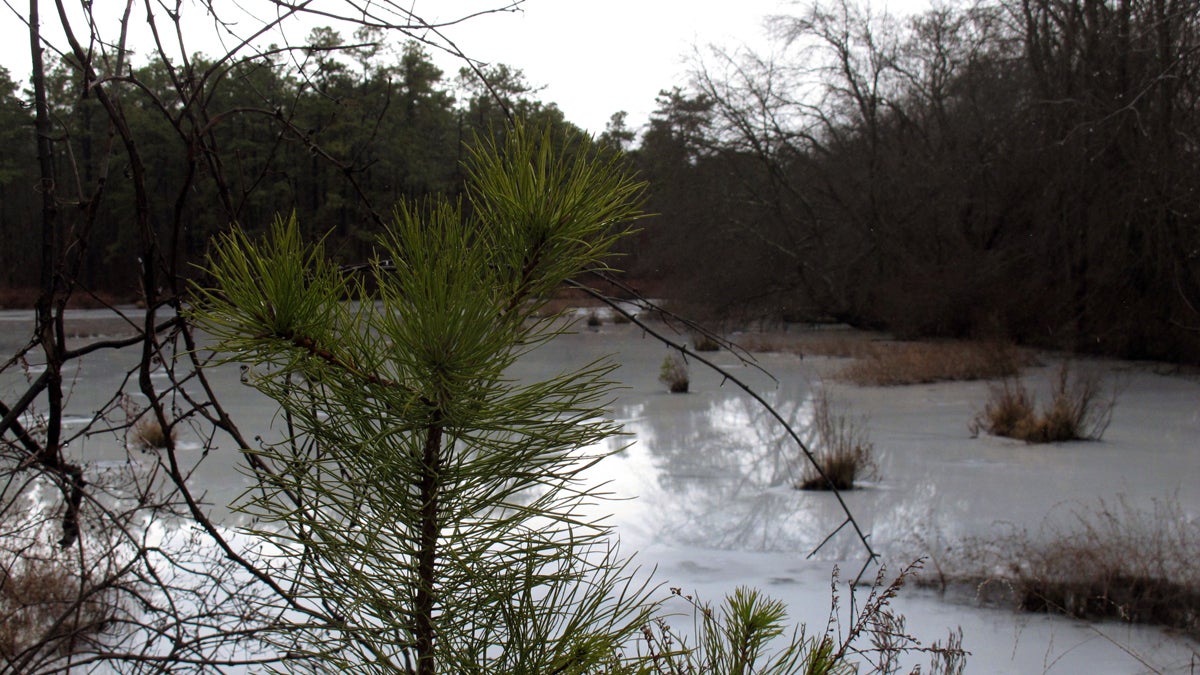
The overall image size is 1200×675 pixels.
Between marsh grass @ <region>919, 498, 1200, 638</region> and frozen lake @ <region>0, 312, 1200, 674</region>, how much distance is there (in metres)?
0.14

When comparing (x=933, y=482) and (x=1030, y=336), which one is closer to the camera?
(x=933, y=482)

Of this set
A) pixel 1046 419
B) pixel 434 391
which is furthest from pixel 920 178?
pixel 434 391

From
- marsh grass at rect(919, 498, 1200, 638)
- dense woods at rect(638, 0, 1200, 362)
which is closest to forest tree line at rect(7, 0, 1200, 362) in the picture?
dense woods at rect(638, 0, 1200, 362)

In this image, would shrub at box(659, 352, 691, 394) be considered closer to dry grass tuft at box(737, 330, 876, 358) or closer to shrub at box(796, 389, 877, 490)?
dry grass tuft at box(737, 330, 876, 358)

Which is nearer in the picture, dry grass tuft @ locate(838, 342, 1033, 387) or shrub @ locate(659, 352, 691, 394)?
shrub @ locate(659, 352, 691, 394)

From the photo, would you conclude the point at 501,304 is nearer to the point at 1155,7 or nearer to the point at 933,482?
the point at 933,482

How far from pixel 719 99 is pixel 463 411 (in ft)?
58.8

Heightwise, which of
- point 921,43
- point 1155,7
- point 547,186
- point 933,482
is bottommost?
point 933,482

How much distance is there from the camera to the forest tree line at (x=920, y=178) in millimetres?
9992

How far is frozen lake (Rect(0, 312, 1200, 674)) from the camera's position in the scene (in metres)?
3.96

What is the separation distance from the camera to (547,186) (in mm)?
804

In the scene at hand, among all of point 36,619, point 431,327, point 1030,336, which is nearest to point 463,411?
point 431,327

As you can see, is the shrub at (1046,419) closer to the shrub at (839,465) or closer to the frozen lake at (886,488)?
the frozen lake at (886,488)

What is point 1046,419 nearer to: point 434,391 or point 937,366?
point 937,366
